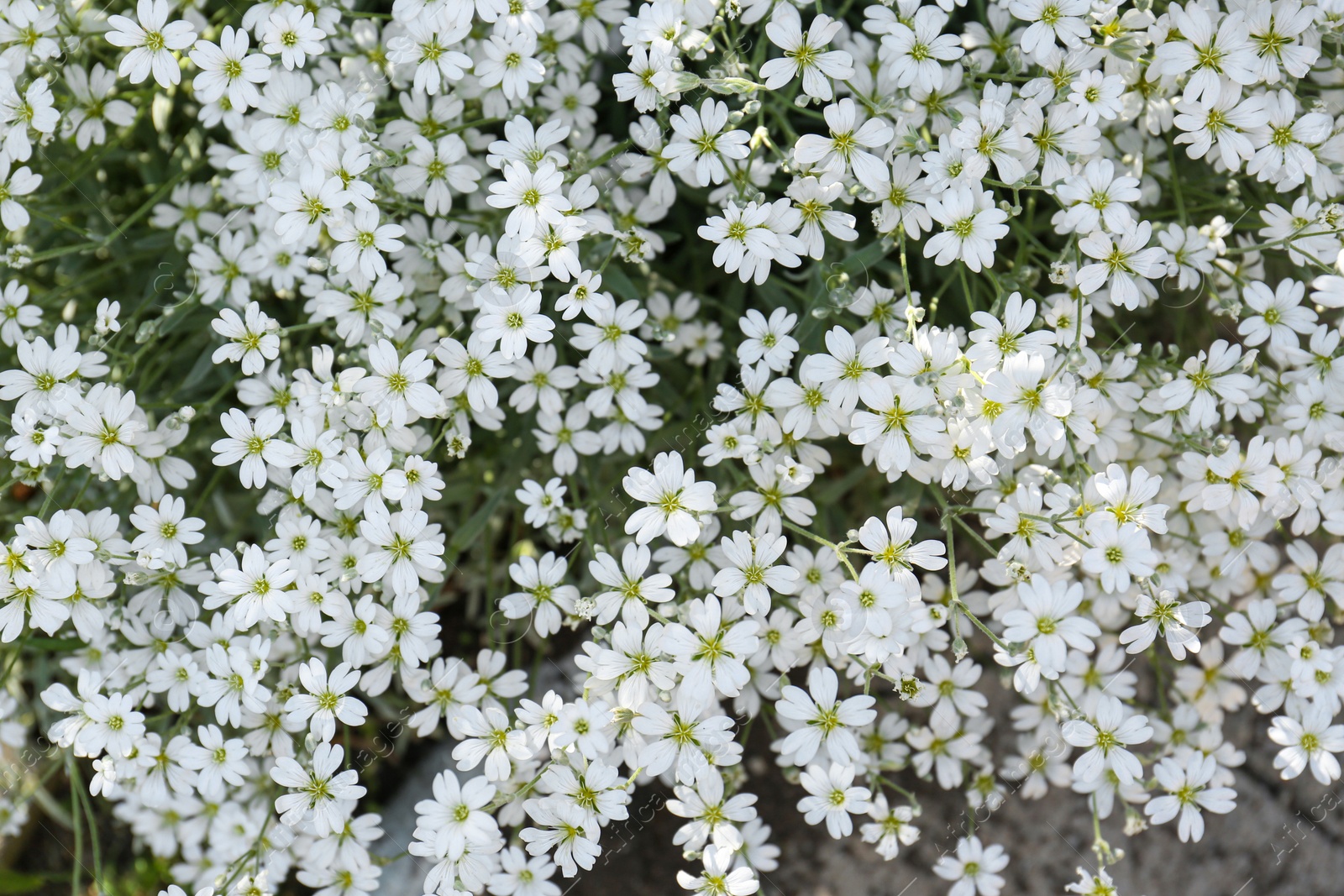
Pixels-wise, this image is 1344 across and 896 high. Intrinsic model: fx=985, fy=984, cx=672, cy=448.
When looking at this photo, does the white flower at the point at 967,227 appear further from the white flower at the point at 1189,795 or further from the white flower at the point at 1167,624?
the white flower at the point at 1189,795

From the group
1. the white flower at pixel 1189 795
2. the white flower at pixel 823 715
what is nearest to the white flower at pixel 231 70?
the white flower at pixel 823 715

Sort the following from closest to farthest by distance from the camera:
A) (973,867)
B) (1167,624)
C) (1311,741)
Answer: (1167,624) < (1311,741) < (973,867)

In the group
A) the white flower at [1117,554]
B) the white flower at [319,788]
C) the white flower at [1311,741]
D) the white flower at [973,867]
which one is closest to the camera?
the white flower at [1117,554]

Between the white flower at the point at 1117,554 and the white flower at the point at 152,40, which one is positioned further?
the white flower at the point at 152,40

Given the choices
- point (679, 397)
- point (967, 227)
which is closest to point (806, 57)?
point (967, 227)

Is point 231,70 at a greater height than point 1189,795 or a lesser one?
greater

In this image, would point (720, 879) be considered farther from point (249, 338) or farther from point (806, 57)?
point (806, 57)

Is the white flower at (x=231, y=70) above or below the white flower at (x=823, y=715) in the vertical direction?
above

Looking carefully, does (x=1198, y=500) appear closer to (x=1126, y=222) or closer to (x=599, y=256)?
(x=1126, y=222)

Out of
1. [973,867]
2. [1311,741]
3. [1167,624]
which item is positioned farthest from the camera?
[973,867]

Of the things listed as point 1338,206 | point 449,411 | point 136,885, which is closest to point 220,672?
point 449,411
